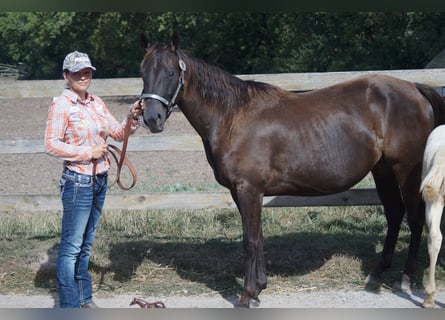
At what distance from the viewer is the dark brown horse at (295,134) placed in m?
4.53

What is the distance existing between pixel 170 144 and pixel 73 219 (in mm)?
1748

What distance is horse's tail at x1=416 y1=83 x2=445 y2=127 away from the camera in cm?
491

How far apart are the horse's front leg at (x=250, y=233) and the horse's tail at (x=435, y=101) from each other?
1.63m

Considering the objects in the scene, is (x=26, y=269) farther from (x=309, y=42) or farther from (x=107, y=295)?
(x=309, y=42)

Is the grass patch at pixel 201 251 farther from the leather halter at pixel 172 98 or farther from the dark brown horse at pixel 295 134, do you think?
the leather halter at pixel 172 98

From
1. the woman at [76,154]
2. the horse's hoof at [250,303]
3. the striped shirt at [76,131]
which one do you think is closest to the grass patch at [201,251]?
the horse's hoof at [250,303]

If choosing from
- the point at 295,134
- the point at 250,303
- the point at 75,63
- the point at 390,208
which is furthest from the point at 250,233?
A: the point at 75,63

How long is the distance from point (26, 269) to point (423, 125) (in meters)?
3.64

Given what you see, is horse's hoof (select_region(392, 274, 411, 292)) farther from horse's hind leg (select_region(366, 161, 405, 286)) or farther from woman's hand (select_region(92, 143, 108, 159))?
woman's hand (select_region(92, 143, 108, 159))

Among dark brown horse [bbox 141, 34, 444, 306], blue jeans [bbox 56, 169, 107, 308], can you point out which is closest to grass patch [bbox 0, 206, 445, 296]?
dark brown horse [bbox 141, 34, 444, 306]

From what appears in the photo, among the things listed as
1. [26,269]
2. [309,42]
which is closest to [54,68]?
[309,42]

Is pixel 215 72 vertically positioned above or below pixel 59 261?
above

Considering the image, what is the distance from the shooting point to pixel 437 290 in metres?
4.83

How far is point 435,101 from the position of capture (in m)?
4.94
